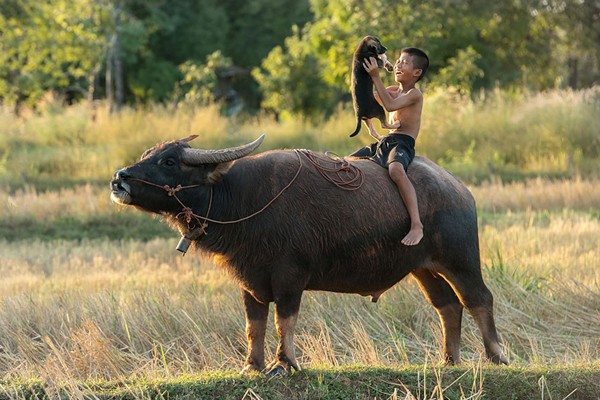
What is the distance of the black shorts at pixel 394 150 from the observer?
570cm

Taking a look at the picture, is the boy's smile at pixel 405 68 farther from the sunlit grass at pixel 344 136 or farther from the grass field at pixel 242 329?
the sunlit grass at pixel 344 136

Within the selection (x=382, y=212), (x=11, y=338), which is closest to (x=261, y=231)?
(x=382, y=212)

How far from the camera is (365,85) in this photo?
18.9ft

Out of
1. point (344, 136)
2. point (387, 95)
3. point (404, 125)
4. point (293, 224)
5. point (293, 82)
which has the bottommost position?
point (344, 136)

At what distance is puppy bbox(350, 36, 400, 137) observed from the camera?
568cm

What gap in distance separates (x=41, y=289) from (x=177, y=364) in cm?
246

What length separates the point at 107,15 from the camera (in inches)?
1010

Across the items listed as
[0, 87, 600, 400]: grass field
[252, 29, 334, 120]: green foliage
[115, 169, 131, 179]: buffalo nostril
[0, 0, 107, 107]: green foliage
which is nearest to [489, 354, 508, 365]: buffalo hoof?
[0, 87, 600, 400]: grass field

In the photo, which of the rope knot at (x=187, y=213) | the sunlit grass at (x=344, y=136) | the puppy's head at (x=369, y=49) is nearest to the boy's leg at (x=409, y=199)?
the puppy's head at (x=369, y=49)

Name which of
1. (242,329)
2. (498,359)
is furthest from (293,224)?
(242,329)

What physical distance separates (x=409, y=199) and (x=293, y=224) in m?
0.75

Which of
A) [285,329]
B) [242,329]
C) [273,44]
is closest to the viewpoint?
[285,329]

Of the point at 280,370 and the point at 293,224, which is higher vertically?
the point at 293,224

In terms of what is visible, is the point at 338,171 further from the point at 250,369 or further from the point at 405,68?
the point at 250,369
